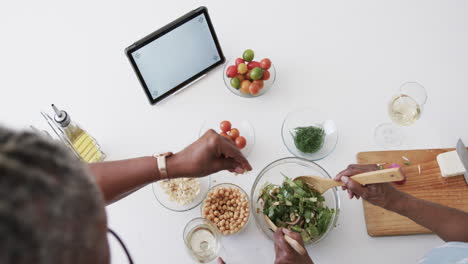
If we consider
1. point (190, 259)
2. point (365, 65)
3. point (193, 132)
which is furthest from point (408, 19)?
point (190, 259)

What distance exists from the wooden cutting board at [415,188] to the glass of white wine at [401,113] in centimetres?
7

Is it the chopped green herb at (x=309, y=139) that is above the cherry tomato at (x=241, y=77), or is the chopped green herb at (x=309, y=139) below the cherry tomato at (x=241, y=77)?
below

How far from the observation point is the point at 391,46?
4.69 feet

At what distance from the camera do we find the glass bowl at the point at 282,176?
3.84 ft

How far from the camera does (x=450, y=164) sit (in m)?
1.19

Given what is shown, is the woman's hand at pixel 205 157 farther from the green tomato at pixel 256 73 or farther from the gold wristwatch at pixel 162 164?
the green tomato at pixel 256 73

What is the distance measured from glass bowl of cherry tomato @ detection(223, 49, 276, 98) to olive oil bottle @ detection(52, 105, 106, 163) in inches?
21.3

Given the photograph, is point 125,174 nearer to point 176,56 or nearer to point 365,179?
point 176,56

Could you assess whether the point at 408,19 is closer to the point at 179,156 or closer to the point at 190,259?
the point at 179,156

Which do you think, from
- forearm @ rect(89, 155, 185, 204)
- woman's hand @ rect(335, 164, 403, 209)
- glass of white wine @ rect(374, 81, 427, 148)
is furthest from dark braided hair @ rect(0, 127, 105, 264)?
glass of white wine @ rect(374, 81, 427, 148)

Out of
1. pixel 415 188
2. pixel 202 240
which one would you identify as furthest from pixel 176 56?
pixel 415 188

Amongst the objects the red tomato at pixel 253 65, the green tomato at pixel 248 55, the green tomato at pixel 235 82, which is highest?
the green tomato at pixel 248 55

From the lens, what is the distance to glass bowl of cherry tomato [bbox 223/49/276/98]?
1295 millimetres

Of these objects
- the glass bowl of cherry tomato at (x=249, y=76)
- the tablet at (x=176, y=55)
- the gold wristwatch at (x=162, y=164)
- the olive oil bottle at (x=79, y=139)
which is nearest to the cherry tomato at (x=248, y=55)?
the glass bowl of cherry tomato at (x=249, y=76)
